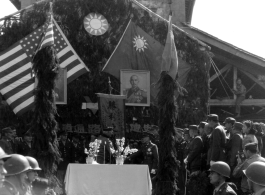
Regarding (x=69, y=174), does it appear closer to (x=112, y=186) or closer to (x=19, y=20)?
(x=112, y=186)

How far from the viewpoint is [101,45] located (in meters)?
18.1

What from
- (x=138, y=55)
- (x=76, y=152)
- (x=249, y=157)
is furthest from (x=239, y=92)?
(x=249, y=157)

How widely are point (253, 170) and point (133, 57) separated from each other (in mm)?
11824

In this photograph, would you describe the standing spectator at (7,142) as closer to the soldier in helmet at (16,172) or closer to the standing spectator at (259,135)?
the standing spectator at (259,135)

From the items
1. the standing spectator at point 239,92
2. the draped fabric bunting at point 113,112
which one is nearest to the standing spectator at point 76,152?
the draped fabric bunting at point 113,112

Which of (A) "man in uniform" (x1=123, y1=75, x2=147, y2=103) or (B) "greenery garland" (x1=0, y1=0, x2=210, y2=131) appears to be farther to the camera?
(B) "greenery garland" (x1=0, y1=0, x2=210, y2=131)

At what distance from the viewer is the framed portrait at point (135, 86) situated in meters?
17.5

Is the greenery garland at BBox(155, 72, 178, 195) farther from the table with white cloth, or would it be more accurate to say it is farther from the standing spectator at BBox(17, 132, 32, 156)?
the standing spectator at BBox(17, 132, 32, 156)

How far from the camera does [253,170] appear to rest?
6.10 meters

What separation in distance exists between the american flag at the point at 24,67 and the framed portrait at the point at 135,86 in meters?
1.39

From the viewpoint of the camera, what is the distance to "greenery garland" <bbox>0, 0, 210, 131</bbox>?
1781 cm

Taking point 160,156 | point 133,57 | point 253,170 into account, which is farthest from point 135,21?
point 253,170

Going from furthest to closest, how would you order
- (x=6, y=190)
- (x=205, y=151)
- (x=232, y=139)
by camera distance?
(x=205, y=151) < (x=232, y=139) < (x=6, y=190)

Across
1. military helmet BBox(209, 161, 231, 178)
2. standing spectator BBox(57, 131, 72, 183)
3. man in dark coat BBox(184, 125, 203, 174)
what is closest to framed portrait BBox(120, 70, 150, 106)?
standing spectator BBox(57, 131, 72, 183)
